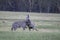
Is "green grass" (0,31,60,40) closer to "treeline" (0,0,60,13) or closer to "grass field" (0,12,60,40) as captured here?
"grass field" (0,12,60,40)

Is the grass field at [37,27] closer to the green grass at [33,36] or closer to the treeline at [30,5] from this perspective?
the green grass at [33,36]

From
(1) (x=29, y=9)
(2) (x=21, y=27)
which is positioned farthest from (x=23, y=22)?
(1) (x=29, y=9)

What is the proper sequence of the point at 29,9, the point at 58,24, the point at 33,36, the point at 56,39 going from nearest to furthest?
1. the point at 56,39
2. the point at 33,36
3. the point at 58,24
4. the point at 29,9

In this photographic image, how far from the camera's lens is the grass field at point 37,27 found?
2896mm

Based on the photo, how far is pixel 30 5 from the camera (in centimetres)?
399

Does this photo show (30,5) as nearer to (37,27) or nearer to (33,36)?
(37,27)

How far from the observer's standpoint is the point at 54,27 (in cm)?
349

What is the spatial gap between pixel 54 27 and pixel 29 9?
0.69 m

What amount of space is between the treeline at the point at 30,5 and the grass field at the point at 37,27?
0.25m

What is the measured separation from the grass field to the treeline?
245mm

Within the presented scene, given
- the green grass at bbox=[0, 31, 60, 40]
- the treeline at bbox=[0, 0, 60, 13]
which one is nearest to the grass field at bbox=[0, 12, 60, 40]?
the green grass at bbox=[0, 31, 60, 40]

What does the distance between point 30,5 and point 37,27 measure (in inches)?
29.4

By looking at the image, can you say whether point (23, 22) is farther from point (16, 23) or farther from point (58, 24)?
point (58, 24)

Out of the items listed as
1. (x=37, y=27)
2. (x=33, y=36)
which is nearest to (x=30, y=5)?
(x=37, y=27)
